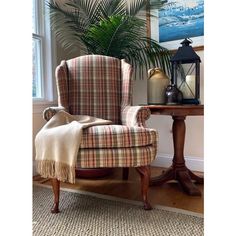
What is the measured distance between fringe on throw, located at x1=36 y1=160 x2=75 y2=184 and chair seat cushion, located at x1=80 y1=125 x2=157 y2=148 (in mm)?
152

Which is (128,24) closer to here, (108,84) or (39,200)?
(108,84)

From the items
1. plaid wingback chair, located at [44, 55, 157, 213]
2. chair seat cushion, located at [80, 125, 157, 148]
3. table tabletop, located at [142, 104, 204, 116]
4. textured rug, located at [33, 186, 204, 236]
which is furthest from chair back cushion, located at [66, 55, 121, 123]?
textured rug, located at [33, 186, 204, 236]

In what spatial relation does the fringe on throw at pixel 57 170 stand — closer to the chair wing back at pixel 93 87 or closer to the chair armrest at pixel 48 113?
the chair armrest at pixel 48 113

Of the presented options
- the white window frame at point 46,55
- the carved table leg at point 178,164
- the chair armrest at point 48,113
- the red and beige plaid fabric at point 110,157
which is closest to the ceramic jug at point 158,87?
the carved table leg at point 178,164

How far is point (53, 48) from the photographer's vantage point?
2.49 meters

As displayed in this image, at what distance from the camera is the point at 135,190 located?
1863 millimetres

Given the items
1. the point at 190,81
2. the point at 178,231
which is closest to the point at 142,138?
the point at 178,231

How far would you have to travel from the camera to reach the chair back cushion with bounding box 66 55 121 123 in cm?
205

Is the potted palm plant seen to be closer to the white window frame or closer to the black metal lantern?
the white window frame

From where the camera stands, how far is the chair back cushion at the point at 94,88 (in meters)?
2.05
